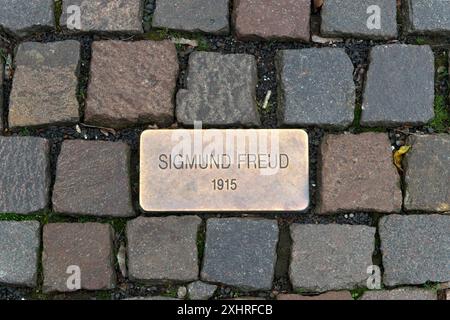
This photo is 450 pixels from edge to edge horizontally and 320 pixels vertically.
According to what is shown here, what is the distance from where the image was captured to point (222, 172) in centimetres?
274

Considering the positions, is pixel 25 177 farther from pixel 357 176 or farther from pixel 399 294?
pixel 399 294

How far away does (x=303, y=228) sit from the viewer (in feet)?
9.00

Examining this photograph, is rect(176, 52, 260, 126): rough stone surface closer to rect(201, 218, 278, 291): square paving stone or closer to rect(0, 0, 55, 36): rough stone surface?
rect(201, 218, 278, 291): square paving stone

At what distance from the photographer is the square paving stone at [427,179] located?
278 centimetres

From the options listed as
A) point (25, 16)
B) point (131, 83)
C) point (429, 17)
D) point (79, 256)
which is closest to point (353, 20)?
point (429, 17)

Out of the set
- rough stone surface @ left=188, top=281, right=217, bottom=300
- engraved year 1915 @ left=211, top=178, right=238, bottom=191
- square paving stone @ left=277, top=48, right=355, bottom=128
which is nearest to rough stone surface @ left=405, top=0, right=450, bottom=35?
square paving stone @ left=277, top=48, right=355, bottom=128

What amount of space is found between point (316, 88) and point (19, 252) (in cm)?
149

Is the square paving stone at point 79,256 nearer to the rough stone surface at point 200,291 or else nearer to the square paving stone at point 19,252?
the square paving stone at point 19,252

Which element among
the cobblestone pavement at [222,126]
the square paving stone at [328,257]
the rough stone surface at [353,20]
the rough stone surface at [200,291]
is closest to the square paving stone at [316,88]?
the cobblestone pavement at [222,126]

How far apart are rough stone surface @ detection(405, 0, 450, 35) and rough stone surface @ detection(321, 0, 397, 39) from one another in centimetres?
9

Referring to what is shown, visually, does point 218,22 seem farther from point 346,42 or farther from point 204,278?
point 204,278

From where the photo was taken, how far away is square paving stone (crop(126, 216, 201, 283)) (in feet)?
8.90
